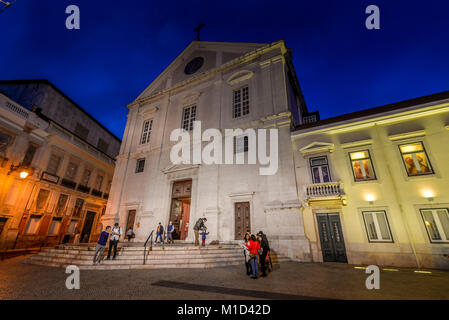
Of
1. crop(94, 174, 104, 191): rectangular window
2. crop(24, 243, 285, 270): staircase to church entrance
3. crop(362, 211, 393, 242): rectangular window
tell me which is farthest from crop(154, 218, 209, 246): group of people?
crop(94, 174, 104, 191): rectangular window

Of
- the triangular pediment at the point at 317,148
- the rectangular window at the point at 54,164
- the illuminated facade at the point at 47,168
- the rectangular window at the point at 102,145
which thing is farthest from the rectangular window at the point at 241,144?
the rectangular window at the point at 102,145

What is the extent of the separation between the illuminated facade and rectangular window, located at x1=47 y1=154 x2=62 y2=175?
4 cm

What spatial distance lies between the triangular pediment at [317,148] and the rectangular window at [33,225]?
2255cm

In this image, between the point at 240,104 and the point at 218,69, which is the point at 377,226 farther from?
the point at 218,69

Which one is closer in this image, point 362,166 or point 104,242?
point 104,242

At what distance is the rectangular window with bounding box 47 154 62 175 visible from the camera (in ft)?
62.0

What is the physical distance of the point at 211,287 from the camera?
5.38 m

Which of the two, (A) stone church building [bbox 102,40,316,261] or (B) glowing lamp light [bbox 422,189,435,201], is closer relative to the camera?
(B) glowing lamp light [bbox 422,189,435,201]

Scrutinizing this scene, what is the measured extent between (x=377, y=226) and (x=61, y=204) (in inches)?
1018

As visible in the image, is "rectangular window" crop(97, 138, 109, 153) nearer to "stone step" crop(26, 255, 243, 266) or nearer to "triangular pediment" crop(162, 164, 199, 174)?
"triangular pediment" crop(162, 164, 199, 174)

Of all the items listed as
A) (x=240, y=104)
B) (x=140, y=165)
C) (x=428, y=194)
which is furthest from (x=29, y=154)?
(x=428, y=194)

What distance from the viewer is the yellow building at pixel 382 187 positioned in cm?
939
